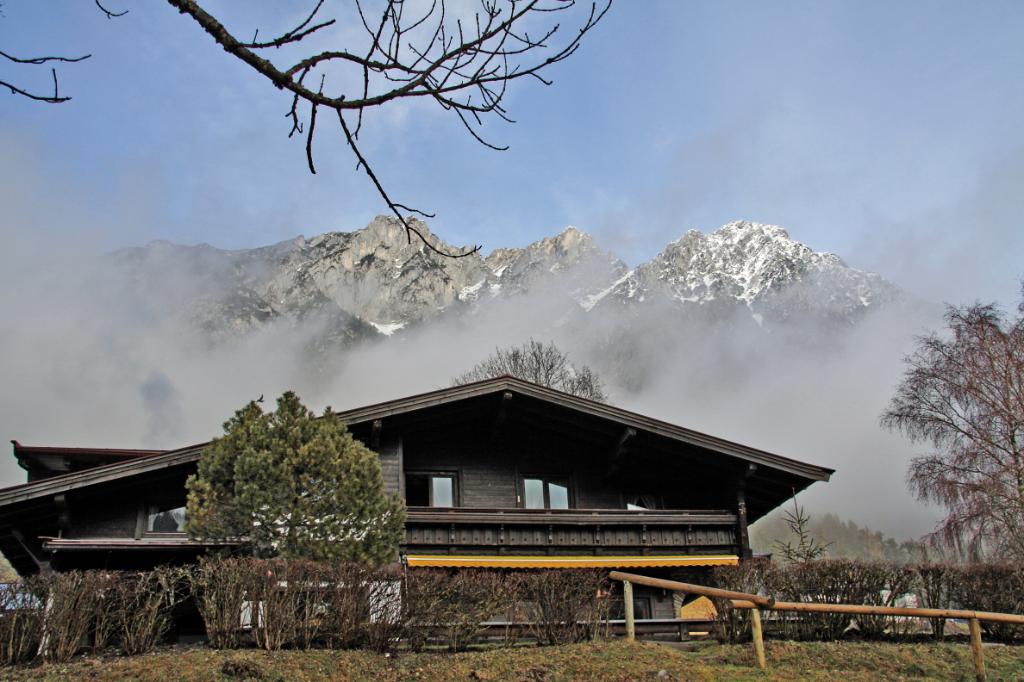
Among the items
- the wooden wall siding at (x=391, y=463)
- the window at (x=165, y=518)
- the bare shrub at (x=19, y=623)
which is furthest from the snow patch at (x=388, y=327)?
the bare shrub at (x=19, y=623)

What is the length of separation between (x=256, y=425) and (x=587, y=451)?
11.3 meters

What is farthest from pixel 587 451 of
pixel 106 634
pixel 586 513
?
pixel 106 634

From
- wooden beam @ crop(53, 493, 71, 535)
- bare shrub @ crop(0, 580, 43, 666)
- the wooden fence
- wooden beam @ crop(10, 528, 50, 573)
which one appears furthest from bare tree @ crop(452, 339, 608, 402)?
bare shrub @ crop(0, 580, 43, 666)

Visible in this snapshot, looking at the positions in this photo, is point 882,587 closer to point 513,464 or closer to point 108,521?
point 513,464

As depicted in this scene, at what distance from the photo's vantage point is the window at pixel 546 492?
25.2 m

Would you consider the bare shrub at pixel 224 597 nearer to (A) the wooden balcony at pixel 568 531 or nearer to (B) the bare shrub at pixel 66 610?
(B) the bare shrub at pixel 66 610

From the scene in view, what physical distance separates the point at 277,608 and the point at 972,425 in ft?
80.1

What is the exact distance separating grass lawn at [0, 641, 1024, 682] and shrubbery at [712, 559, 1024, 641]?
→ 669 millimetres

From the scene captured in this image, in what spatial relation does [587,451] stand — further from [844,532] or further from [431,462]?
[844,532]

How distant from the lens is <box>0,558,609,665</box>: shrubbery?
1246cm

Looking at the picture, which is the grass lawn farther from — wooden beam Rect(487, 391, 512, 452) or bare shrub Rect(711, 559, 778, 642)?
wooden beam Rect(487, 391, 512, 452)

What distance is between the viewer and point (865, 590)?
1612cm

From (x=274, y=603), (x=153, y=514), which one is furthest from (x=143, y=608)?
(x=153, y=514)

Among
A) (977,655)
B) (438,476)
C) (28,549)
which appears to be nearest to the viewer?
(977,655)
